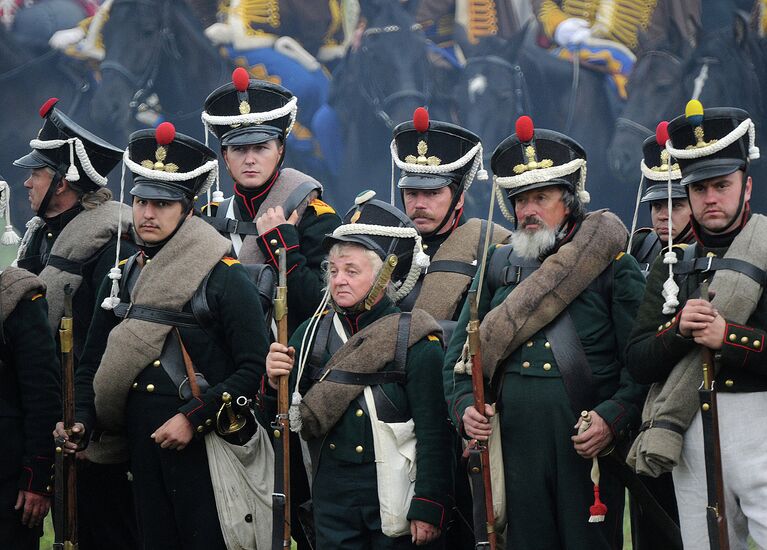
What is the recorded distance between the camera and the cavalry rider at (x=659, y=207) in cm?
677

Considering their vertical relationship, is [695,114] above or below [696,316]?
above

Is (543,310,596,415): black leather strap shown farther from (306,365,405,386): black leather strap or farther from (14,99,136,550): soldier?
(14,99,136,550): soldier

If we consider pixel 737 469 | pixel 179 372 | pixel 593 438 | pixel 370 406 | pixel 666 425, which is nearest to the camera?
pixel 737 469

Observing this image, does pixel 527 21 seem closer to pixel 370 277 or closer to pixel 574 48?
pixel 574 48

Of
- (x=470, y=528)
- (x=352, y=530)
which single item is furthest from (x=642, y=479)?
(x=352, y=530)

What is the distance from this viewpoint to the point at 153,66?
50.6ft

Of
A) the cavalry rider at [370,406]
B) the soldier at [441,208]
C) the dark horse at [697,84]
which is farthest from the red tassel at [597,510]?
the dark horse at [697,84]

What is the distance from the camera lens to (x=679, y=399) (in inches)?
197

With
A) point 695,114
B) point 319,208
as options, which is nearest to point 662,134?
point 695,114

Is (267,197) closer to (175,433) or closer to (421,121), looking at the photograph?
(421,121)

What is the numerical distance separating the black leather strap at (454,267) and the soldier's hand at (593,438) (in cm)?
138

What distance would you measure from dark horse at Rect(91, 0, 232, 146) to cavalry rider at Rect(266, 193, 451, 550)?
389 inches

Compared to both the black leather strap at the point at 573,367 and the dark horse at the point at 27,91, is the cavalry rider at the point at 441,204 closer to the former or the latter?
the black leather strap at the point at 573,367

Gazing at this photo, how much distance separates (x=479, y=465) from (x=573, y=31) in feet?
34.4
